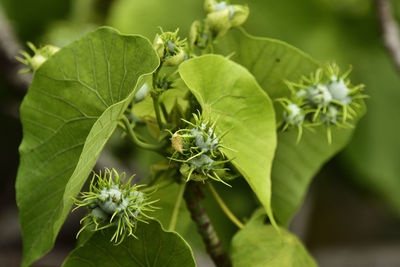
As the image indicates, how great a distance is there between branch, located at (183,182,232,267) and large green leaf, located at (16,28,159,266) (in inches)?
5.6

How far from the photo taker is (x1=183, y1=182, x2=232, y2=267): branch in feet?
2.05

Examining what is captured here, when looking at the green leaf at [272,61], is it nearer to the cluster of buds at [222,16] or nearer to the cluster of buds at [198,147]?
the cluster of buds at [222,16]

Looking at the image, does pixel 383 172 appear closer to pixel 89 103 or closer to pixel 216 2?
pixel 216 2

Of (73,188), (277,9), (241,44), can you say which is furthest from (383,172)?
(73,188)

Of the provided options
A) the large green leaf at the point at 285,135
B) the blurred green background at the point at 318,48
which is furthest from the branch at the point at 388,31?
the large green leaf at the point at 285,135

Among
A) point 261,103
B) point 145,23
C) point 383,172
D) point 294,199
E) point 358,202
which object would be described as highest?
point 261,103

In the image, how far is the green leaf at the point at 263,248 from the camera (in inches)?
24.1

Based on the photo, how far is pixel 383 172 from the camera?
1436 millimetres

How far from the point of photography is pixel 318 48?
1390 millimetres

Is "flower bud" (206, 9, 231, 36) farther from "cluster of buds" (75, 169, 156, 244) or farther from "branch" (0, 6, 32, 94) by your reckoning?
"branch" (0, 6, 32, 94)

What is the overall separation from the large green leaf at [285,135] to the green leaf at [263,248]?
0.10m

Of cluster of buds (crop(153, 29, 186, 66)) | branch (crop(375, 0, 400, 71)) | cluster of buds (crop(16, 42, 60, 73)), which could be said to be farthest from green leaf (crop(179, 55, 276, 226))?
branch (crop(375, 0, 400, 71))

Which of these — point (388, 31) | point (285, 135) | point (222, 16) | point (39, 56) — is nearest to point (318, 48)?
point (388, 31)

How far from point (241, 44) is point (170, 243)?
11.7 inches
